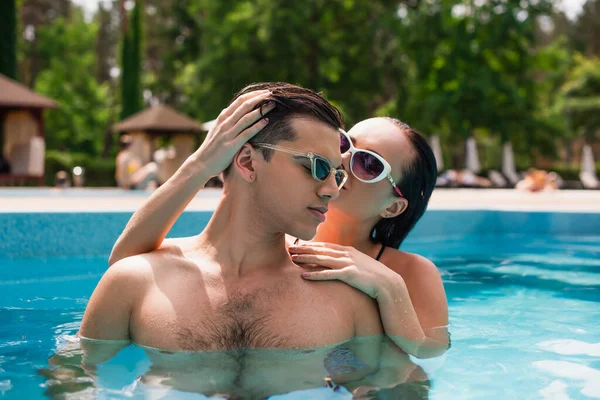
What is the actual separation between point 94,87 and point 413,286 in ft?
123

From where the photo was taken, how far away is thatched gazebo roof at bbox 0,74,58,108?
18.7 m

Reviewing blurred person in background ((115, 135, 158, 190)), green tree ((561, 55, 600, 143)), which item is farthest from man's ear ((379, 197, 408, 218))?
green tree ((561, 55, 600, 143))

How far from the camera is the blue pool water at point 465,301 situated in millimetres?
2551

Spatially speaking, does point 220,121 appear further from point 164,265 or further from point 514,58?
point 514,58

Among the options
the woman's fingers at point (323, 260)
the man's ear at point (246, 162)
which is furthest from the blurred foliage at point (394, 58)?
the man's ear at point (246, 162)

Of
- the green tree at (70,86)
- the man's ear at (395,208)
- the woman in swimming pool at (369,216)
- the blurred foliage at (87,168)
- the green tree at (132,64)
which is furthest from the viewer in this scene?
the green tree at (70,86)

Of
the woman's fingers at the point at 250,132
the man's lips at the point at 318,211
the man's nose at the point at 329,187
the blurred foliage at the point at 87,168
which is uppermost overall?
the woman's fingers at the point at 250,132

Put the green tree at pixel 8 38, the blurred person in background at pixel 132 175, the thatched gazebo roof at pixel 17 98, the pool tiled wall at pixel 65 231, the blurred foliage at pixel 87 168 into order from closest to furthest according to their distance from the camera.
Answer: the pool tiled wall at pixel 65 231
the blurred person in background at pixel 132 175
the thatched gazebo roof at pixel 17 98
the blurred foliage at pixel 87 168
the green tree at pixel 8 38

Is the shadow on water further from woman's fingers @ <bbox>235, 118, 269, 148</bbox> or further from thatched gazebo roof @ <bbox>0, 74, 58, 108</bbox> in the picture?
thatched gazebo roof @ <bbox>0, 74, 58, 108</bbox>

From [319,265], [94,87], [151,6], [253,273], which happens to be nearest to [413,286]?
[319,265]

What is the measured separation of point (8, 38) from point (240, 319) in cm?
2502

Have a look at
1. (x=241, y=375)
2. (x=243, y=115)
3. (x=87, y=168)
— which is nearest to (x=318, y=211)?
(x=243, y=115)

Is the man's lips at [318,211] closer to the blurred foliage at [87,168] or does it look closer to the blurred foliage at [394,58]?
the blurred foliage at [394,58]

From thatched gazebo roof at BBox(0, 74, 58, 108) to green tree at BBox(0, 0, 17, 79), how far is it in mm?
5448
